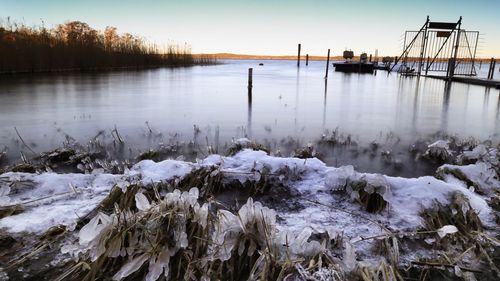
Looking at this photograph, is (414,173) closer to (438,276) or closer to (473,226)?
(473,226)

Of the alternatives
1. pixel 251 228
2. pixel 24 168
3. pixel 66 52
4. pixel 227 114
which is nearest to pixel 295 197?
pixel 251 228

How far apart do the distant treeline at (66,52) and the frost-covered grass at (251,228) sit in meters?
18.6

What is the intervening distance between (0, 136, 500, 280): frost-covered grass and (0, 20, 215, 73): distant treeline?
61.1ft

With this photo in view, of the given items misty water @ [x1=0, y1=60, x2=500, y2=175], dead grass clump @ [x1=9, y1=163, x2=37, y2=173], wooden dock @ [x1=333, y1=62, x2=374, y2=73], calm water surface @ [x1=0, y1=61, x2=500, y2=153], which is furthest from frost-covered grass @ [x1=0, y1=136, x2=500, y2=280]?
wooden dock @ [x1=333, y1=62, x2=374, y2=73]

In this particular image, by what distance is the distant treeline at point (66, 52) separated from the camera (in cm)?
1772

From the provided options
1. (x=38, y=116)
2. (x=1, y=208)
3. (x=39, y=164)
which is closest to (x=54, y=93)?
(x=38, y=116)

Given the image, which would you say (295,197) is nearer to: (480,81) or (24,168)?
(24,168)

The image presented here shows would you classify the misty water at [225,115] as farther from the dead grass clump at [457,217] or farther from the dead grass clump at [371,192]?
the dead grass clump at [457,217]

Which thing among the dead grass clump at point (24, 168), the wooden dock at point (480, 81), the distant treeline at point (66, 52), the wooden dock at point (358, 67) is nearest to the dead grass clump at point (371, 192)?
the dead grass clump at point (24, 168)

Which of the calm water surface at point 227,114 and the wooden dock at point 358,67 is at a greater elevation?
the wooden dock at point 358,67

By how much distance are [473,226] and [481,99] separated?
12108 millimetres

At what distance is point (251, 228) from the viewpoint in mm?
2117

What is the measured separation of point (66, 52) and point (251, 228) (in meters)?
23.8

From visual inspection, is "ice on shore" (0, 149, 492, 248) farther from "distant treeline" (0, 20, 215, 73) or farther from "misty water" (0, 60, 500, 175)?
"distant treeline" (0, 20, 215, 73)
